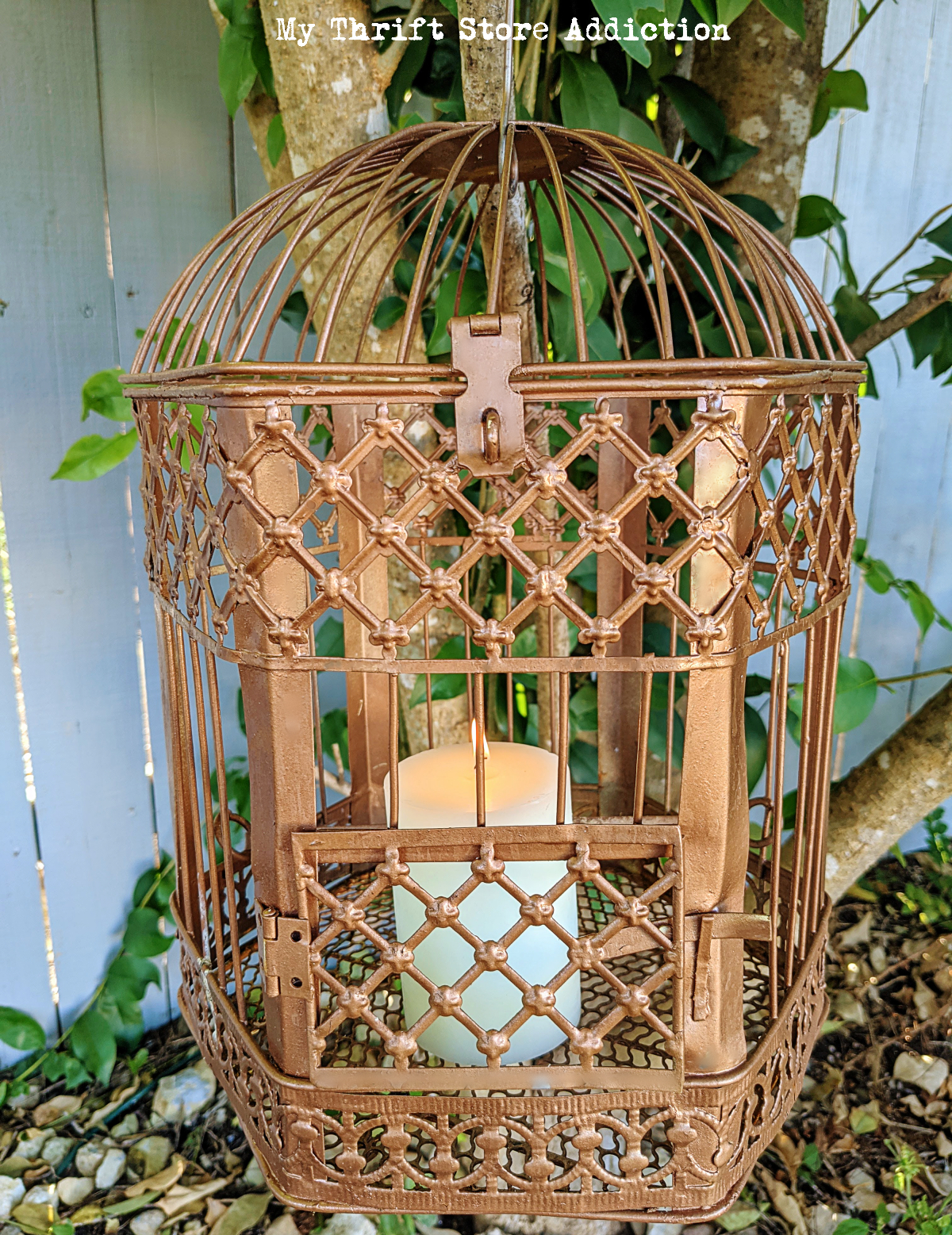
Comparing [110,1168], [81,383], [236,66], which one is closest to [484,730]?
[236,66]

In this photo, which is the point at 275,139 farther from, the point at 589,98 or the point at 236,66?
the point at 589,98

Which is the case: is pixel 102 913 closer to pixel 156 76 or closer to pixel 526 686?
pixel 526 686

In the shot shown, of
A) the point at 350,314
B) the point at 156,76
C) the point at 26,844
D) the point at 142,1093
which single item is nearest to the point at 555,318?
the point at 350,314

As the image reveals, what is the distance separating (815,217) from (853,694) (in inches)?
20.2

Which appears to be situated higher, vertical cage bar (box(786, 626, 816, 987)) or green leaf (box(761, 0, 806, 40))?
green leaf (box(761, 0, 806, 40))

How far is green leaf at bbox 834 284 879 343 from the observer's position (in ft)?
3.06

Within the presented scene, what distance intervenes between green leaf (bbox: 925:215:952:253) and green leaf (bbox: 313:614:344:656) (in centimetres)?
71

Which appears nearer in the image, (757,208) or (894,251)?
(757,208)

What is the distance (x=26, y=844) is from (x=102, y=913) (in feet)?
0.47

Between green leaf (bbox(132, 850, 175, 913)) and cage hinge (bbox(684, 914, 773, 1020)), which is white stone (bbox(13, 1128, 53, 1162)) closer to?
green leaf (bbox(132, 850, 175, 913))

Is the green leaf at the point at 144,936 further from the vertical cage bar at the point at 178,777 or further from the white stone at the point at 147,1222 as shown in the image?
the vertical cage bar at the point at 178,777

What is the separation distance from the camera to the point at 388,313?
81 cm

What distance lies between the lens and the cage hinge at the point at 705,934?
0.36 metres

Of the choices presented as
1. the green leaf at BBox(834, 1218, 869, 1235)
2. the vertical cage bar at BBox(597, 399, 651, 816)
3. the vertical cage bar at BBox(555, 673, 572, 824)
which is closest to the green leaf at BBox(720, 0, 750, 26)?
the vertical cage bar at BBox(597, 399, 651, 816)
